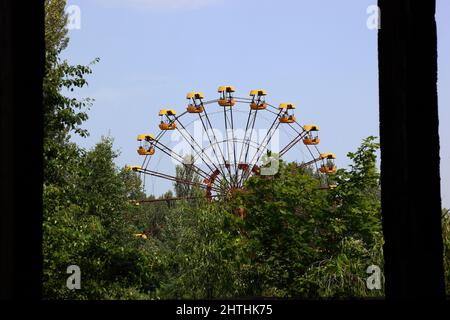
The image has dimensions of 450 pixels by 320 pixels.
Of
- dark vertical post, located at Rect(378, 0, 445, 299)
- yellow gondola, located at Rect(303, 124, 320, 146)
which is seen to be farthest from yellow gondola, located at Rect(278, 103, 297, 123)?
dark vertical post, located at Rect(378, 0, 445, 299)

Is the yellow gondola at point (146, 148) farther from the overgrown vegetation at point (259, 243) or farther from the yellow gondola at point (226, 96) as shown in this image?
the overgrown vegetation at point (259, 243)

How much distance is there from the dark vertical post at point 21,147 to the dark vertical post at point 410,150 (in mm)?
577

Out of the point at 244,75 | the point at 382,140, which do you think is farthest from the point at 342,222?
the point at 244,75

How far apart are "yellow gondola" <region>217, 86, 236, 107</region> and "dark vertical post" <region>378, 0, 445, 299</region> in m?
11.9

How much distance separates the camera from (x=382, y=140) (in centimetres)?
120

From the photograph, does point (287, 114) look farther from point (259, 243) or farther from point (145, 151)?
point (259, 243)

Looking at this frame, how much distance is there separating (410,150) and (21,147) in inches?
25.2

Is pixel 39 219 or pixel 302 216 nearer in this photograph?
pixel 39 219

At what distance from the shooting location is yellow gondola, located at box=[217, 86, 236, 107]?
13148 millimetres

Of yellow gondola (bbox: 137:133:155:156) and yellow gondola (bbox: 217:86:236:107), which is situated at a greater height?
yellow gondola (bbox: 217:86:236:107)

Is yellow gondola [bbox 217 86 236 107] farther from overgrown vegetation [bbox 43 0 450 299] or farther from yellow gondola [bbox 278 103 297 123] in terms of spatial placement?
overgrown vegetation [bbox 43 0 450 299]
